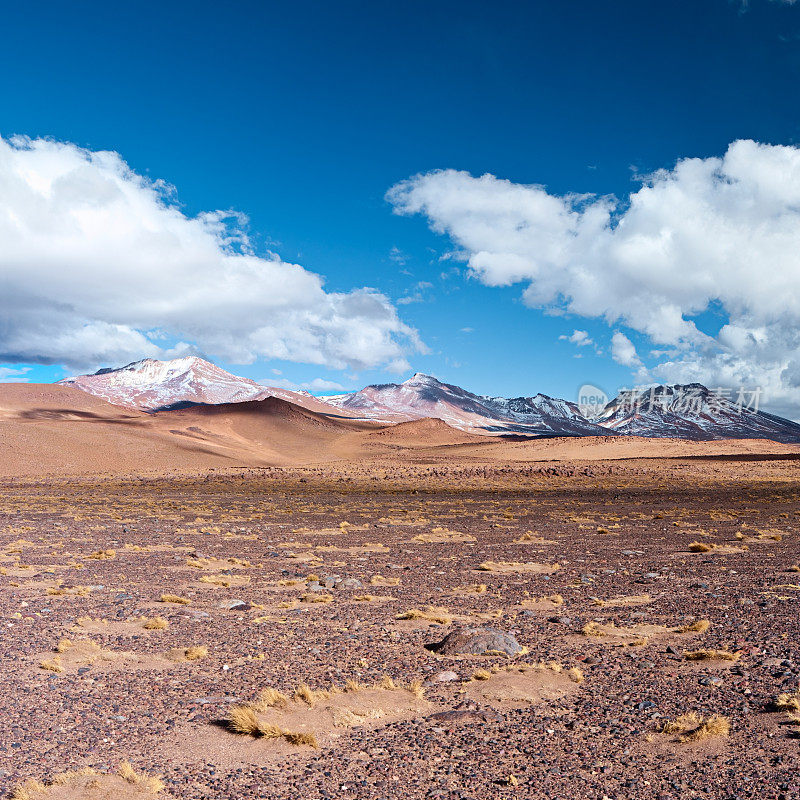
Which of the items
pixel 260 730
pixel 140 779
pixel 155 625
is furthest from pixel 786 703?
pixel 155 625

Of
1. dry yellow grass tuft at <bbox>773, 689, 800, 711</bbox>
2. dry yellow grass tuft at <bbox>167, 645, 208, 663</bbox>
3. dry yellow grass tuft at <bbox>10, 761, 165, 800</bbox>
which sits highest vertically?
dry yellow grass tuft at <bbox>773, 689, 800, 711</bbox>

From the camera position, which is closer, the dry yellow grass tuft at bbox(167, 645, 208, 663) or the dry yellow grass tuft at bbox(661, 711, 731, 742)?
the dry yellow grass tuft at bbox(661, 711, 731, 742)

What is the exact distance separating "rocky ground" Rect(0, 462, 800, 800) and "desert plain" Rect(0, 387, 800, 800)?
4cm

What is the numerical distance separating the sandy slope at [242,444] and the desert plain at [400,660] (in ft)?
161

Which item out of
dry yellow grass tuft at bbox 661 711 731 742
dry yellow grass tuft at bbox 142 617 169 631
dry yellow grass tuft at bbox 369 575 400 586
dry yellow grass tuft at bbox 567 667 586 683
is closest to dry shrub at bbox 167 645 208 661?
dry yellow grass tuft at bbox 142 617 169 631

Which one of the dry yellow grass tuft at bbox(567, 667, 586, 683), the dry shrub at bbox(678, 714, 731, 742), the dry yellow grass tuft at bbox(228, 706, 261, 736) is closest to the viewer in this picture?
the dry shrub at bbox(678, 714, 731, 742)

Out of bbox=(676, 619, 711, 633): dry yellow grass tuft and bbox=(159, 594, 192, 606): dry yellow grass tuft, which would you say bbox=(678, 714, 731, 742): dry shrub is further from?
bbox=(159, 594, 192, 606): dry yellow grass tuft

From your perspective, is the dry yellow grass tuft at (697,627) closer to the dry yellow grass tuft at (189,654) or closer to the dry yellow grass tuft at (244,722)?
the dry yellow grass tuft at (244,722)

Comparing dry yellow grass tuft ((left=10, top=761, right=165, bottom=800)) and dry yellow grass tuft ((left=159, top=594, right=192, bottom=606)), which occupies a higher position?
dry yellow grass tuft ((left=10, top=761, right=165, bottom=800))

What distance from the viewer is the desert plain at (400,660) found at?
541 cm

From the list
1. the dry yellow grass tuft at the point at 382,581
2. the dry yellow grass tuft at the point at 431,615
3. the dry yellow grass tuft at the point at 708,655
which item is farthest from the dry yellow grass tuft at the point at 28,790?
the dry yellow grass tuft at the point at 382,581

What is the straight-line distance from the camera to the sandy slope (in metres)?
69.1

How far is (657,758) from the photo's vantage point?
5.59 meters

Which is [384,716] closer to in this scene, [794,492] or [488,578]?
[488,578]
